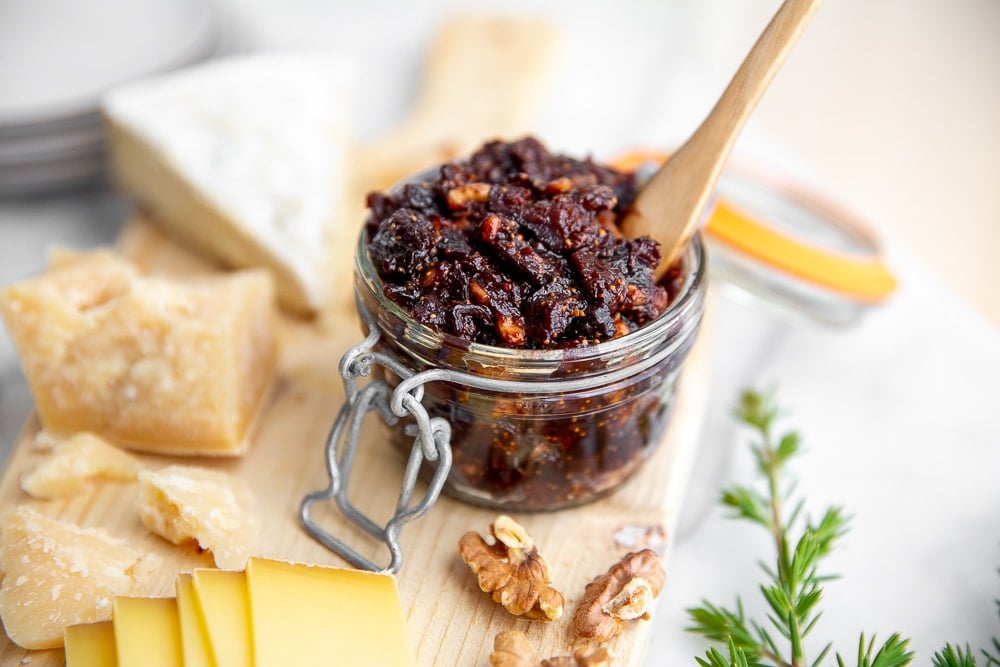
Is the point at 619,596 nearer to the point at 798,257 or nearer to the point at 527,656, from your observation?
the point at 527,656

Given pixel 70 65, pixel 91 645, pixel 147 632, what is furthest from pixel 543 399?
pixel 70 65

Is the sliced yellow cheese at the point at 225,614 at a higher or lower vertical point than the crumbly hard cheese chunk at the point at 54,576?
higher

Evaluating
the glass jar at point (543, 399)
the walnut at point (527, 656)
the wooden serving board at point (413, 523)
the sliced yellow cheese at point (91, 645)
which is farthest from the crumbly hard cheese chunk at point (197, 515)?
the walnut at point (527, 656)

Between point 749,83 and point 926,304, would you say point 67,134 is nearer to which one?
point 749,83

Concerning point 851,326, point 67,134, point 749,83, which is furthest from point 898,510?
point 67,134

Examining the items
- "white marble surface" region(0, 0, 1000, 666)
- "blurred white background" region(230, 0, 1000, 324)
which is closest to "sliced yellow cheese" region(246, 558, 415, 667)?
"white marble surface" region(0, 0, 1000, 666)

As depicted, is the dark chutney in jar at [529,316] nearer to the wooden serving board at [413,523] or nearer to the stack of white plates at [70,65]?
the wooden serving board at [413,523]

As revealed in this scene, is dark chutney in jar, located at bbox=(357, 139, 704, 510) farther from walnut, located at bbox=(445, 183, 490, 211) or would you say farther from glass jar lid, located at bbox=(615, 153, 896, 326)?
glass jar lid, located at bbox=(615, 153, 896, 326)
